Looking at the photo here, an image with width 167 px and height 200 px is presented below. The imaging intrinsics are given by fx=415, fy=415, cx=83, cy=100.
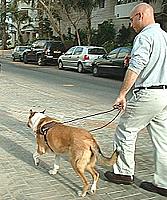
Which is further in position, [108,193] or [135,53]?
[108,193]

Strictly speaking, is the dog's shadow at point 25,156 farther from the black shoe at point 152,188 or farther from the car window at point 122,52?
the car window at point 122,52

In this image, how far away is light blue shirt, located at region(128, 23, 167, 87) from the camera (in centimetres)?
455

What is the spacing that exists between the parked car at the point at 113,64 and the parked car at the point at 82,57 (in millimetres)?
1640

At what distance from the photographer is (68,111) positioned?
34.3ft

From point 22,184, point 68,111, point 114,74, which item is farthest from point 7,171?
point 114,74

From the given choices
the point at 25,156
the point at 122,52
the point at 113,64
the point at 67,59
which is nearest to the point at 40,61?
the point at 67,59

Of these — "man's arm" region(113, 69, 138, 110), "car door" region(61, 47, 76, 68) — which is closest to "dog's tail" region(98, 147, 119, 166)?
"man's arm" region(113, 69, 138, 110)

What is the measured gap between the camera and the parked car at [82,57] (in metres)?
23.6

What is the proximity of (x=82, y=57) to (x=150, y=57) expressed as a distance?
19383 millimetres

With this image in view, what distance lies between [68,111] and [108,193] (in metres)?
5.69

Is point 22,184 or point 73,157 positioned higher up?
point 73,157

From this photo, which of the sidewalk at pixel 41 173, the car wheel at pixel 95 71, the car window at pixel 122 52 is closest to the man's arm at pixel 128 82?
the sidewalk at pixel 41 173

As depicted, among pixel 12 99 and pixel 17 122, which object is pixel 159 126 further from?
pixel 12 99

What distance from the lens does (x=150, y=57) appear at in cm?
461
